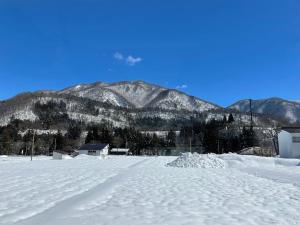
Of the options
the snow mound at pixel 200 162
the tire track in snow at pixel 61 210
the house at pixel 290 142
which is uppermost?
the house at pixel 290 142

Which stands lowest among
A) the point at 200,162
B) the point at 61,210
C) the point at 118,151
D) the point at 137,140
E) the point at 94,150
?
the point at 61,210

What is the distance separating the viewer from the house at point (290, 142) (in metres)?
55.8

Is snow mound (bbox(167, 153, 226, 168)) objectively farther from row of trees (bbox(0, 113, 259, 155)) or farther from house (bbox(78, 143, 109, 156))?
house (bbox(78, 143, 109, 156))

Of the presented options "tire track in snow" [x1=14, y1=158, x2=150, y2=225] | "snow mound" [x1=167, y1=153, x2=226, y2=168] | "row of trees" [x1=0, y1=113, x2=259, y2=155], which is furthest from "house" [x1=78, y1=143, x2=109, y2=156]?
"tire track in snow" [x1=14, y1=158, x2=150, y2=225]

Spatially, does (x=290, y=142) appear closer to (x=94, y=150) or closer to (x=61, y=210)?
(x=61, y=210)

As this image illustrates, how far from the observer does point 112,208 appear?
9656 mm

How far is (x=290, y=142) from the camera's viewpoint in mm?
56688

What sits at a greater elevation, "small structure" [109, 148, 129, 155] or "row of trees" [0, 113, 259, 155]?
"row of trees" [0, 113, 259, 155]

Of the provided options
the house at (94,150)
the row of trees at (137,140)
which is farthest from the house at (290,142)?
the house at (94,150)

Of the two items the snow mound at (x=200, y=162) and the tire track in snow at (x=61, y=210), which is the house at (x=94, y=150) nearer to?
the snow mound at (x=200, y=162)

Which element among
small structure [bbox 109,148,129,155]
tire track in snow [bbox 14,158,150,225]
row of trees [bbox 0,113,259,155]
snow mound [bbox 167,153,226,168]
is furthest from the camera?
small structure [bbox 109,148,129,155]

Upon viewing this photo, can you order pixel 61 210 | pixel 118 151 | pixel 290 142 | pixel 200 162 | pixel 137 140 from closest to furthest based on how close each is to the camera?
1. pixel 61 210
2. pixel 200 162
3. pixel 290 142
4. pixel 118 151
5. pixel 137 140

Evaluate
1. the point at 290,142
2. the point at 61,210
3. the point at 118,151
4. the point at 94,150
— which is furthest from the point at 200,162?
the point at 118,151

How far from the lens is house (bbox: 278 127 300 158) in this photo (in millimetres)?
55781
